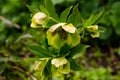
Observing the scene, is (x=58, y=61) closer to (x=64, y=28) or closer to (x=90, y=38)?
(x=64, y=28)

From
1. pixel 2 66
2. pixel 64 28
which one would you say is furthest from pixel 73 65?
pixel 2 66

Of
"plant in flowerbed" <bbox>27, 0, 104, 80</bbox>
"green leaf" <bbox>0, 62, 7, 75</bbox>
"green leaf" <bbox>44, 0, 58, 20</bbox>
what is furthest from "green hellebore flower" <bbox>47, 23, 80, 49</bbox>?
"green leaf" <bbox>0, 62, 7, 75</bbox>

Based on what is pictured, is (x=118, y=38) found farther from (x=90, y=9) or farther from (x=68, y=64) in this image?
(x=68, y=64)

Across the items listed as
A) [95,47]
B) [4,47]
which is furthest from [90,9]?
[4,47]

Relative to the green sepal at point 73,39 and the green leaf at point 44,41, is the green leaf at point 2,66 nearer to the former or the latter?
the green leaf at point 44,41

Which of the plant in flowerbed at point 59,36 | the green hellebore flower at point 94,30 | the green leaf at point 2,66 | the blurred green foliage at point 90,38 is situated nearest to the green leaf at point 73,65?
the plant in flowerbed at point 59,36

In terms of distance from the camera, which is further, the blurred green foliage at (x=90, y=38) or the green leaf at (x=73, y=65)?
the blurred green foliage at (x=90, y=38)

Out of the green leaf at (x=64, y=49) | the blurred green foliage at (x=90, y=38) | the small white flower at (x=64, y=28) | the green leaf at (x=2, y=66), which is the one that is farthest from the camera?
the blurred green foliage at (x=90, y=38)

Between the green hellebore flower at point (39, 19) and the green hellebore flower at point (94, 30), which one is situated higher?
the green hellebore flower at point (39, 19)

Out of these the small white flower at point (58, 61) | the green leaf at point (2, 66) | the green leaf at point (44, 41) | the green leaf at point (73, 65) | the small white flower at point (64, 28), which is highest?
the small white flower at point (64, 28)
